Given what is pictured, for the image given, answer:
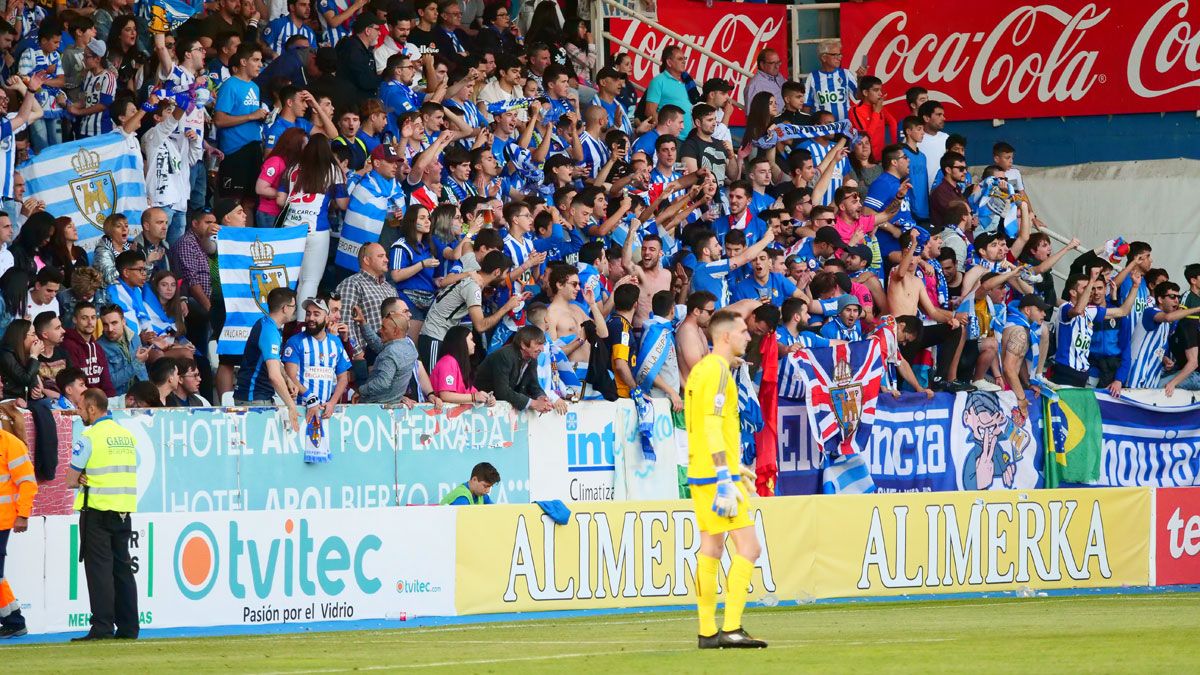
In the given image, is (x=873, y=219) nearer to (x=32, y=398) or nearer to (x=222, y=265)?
(x=222, y=265)

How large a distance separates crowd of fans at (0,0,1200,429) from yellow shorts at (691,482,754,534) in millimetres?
6039

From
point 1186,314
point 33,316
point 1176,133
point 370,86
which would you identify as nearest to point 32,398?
point 33,316

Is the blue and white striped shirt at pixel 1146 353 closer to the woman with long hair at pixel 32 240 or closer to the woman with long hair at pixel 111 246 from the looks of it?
the woman with long hair at pixel 111 246

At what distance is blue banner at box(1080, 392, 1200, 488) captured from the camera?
21.8 meters

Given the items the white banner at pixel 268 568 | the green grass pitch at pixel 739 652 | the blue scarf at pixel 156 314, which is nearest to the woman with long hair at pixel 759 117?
the green grass pitch at pixel 739 652

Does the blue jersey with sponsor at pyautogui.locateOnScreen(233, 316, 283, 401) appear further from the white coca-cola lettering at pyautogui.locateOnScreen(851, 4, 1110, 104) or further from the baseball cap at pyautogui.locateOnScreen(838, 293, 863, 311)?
the white coca-cola lettering at pyautogui.locateOnScreen(851, 4, 1110, 104)

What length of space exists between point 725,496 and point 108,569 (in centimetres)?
546

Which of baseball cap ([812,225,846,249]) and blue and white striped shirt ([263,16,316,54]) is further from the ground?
blue and white striped shirt ([263,16,316,54])

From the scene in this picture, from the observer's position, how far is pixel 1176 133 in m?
27.5

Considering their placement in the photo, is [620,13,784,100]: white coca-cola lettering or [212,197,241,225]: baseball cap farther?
[620,13,784,100]: white coca-cola lettering

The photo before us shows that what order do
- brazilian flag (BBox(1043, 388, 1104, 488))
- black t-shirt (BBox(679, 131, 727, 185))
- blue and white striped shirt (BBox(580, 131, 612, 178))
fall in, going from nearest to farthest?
brazilian flag (BBox(1043, 388, 1104, 488)) < blue and white striped shirt (BBox(580, 131, 612, 178)) < black t-shirt (BBox(679, 131, 727, 185))

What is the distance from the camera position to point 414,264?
18297 millimetres

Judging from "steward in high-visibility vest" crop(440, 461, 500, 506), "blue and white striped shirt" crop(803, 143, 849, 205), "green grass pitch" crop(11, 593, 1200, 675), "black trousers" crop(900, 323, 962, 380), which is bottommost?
"green grass pitch" crop(11, 593, 1200, 675)

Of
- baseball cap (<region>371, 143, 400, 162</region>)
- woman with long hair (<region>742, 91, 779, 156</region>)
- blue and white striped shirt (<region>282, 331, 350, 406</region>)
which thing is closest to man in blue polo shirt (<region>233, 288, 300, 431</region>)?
blue and white striped shirt (<region>282, 331, 350, 406</region>)
